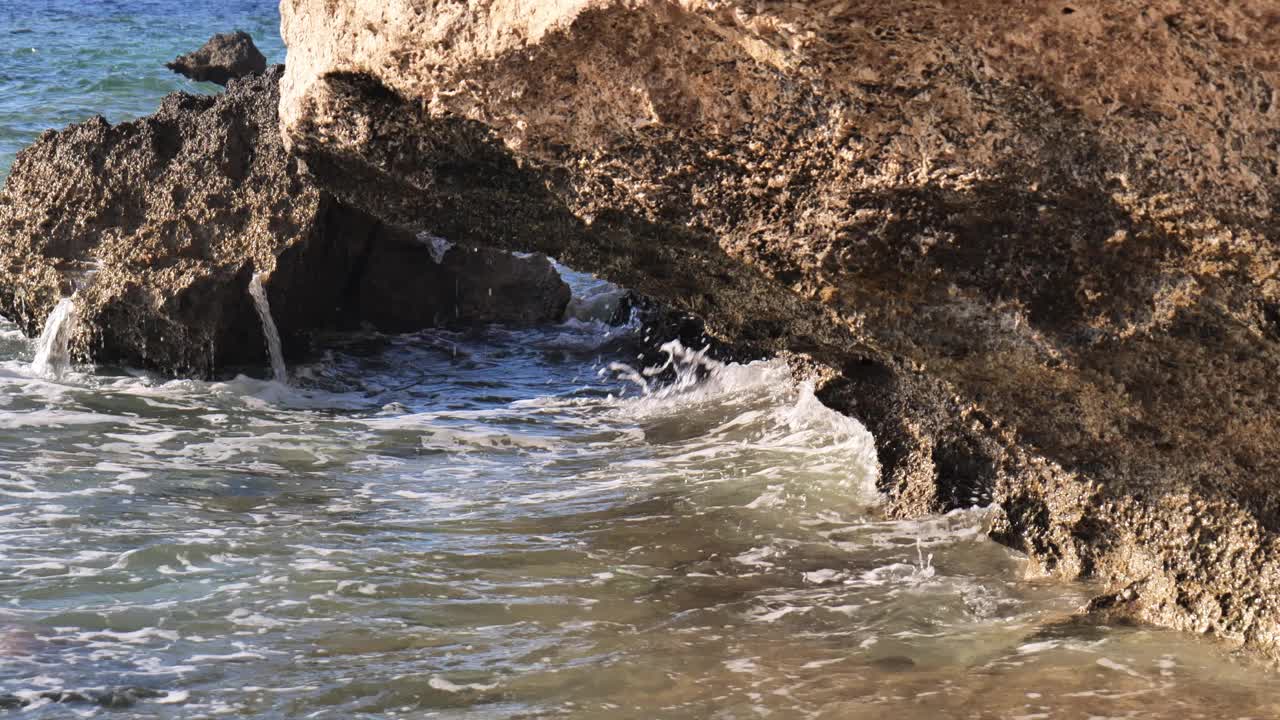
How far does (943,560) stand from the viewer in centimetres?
412

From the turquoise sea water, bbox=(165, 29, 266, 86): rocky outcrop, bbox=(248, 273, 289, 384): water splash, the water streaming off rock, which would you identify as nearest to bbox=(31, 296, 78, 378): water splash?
the water streaming off rock

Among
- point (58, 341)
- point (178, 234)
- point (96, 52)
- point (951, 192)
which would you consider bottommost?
point (58, 341)

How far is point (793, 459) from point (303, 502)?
1.83 metres

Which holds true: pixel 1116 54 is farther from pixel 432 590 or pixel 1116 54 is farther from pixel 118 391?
pixel 118 391

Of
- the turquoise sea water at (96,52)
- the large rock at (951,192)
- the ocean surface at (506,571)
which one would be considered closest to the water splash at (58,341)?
the ocean surface at (506,571)

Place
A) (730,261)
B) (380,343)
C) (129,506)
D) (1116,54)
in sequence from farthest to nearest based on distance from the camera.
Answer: (380,343) < (129,506) < (730,261) < (1116,54)

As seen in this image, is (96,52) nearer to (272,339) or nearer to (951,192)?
(272,339)

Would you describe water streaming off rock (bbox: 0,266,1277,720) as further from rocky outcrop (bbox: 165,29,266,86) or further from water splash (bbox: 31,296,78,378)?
rocky outcrop (bbox: 165,29,266,86)

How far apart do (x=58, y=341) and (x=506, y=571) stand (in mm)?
3686

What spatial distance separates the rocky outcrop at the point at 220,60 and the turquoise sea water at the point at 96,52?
0.91 ft

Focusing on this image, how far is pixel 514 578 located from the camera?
13.3 feet

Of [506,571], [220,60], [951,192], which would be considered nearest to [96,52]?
[220,60]

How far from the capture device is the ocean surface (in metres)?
3.22

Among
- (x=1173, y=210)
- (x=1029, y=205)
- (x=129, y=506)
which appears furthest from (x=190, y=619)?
(x=1173, y=210)
